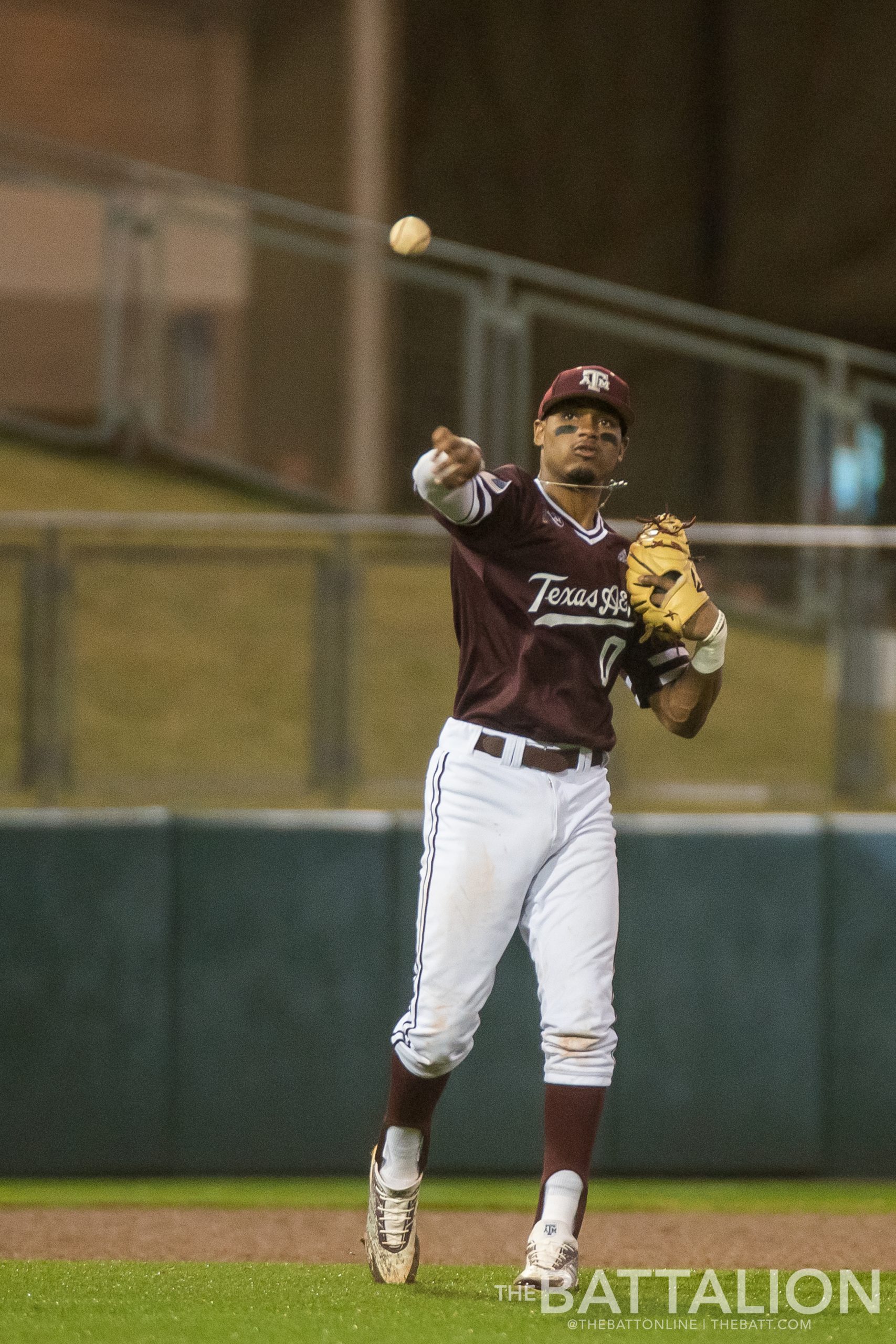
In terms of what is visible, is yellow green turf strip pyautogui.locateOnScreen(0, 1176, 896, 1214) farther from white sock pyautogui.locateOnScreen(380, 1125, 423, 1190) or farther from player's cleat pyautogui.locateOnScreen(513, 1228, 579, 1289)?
player's cleat pyautogui.locateOnScreen(513, 1228, 579, 1289)

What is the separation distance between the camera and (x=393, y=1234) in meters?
3.64

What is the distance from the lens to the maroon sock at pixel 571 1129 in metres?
3.51

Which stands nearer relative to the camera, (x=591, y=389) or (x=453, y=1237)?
(x=591, y=389)

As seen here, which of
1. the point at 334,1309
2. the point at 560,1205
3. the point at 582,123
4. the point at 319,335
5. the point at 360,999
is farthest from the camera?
the point at 582,123

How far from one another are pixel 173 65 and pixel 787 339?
437 centimetres

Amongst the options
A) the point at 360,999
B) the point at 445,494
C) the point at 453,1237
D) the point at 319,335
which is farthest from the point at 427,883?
the point at 319,335

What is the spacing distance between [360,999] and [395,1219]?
73.9 inches

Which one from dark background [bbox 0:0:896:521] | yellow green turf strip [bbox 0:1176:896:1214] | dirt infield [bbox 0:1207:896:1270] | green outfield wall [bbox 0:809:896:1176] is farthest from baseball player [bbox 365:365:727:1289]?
dark background [bbox 0:0:896:521]

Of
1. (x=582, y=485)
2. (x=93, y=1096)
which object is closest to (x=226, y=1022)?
(x=93, y=1096)

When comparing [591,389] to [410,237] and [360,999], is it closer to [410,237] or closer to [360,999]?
[410,237]

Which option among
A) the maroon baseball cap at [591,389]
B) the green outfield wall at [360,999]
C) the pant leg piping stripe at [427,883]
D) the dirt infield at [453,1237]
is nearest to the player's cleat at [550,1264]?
the pant leg piping stripe at [427,883]

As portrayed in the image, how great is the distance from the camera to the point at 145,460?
8.38m

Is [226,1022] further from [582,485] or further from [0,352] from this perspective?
[0,352]

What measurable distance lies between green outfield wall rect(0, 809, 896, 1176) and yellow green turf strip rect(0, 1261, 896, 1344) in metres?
1.60
